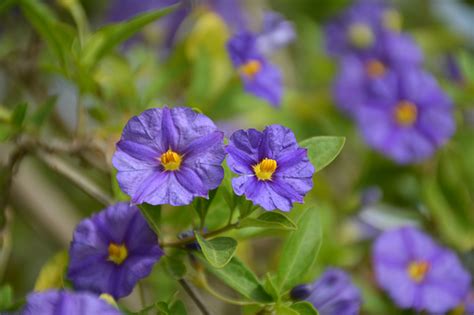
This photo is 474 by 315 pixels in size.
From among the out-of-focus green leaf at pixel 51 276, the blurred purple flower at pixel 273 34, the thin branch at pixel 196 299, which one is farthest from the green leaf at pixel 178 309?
the blurred purple flower at pixel 273 34

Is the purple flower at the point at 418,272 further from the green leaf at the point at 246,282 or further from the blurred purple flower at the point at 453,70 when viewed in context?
the blurred purple flower at the point at 453,70

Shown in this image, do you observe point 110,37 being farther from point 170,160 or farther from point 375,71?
point 375,71

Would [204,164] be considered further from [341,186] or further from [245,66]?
[341,186]

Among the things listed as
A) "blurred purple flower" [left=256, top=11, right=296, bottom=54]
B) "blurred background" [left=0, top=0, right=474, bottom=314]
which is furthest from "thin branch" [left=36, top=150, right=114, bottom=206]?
"blurred purple flower" [left=256, top=11, right=296, bottom=54]

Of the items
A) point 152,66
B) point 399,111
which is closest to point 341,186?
point 399,111

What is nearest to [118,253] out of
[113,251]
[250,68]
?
[113,251]
